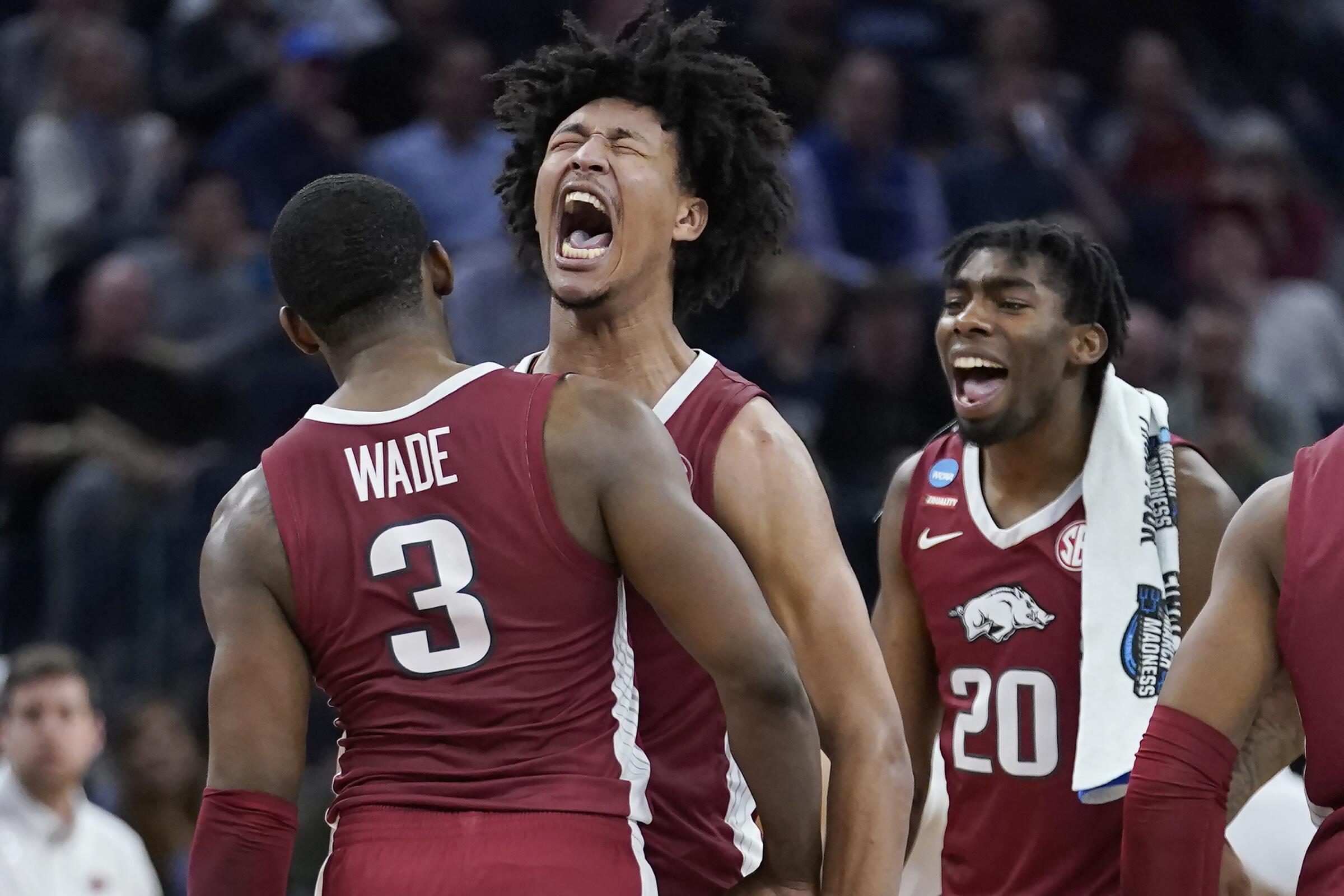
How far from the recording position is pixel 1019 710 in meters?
3.71

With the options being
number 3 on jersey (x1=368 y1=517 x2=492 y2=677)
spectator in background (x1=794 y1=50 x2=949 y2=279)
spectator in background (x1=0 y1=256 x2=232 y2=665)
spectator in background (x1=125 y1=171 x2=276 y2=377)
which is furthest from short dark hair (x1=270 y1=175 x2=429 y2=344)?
spectator in background (x1=794 y1=50 x2=949 y2=279)

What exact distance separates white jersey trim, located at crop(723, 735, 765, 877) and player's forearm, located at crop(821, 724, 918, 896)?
0.64 feet

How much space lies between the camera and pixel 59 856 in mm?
5750

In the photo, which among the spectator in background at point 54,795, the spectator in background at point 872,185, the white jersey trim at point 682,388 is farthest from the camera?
the spectator in background at point 872,185

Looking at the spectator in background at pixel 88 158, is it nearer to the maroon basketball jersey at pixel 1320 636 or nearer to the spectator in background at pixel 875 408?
the spectator in background at pixel 875 408

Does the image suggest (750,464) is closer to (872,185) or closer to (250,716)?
(250,716)

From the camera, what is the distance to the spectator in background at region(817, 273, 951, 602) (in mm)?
6664

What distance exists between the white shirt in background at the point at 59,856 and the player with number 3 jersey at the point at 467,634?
11.1 feet

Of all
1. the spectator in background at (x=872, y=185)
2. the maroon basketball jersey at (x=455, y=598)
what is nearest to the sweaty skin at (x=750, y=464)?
the maroon basketball jersey at (x=455, y=598)

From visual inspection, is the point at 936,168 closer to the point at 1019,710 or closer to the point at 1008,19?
the point at 1008,19

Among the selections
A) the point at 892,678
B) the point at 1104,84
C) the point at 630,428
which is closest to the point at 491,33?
the point at 1104,84

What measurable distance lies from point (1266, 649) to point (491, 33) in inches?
244

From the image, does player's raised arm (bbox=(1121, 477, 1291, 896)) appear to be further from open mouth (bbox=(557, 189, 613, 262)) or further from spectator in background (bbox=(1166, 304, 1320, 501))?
spectator in background (bbox=(1166, 304, 1320, 501))

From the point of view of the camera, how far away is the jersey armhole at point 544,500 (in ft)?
8.21
